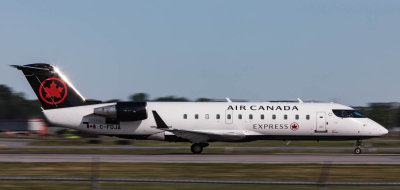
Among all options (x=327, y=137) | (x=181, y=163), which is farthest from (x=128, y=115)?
(x=327, y=137)

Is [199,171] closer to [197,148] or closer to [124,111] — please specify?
[197,148]

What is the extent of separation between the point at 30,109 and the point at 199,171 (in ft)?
463

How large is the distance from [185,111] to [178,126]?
0.95 m

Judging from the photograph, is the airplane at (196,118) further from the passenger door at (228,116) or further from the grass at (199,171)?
the grass at (199,171)

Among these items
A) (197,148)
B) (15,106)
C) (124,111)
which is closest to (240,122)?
(197,148)

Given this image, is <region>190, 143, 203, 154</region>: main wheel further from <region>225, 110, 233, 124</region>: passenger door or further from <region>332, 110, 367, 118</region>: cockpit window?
<region>332, 110, 367, 118</region>: cockpit window

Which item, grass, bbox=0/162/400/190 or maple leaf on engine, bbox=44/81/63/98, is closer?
grass, bbox=0/162/400/190

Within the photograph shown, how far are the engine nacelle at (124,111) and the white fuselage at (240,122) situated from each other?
0.37 m

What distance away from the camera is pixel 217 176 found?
18812 mm

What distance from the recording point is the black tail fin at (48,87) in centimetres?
3170

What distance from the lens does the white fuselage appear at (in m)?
31.2

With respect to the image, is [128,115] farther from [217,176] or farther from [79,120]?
[217,176]

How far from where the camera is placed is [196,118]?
31.3 metres

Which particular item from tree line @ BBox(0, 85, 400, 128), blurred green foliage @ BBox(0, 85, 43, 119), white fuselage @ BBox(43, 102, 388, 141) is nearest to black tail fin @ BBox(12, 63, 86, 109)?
white fuselage @ BBox(43, 102, 388, 141)
